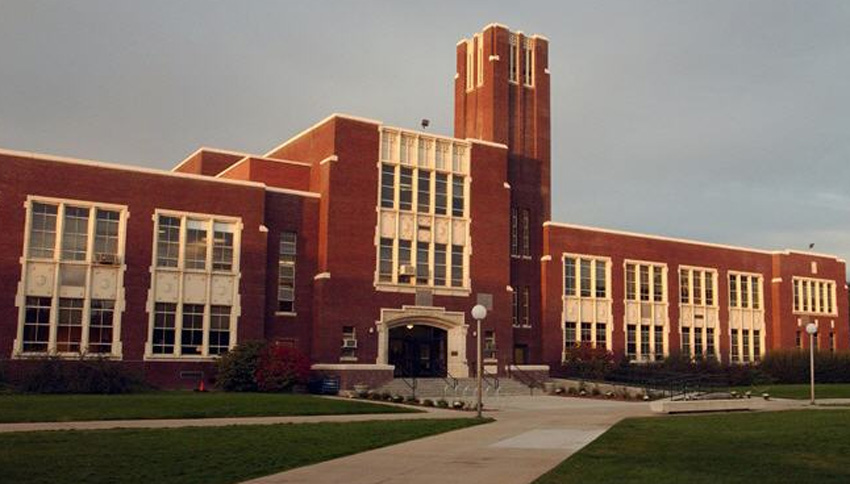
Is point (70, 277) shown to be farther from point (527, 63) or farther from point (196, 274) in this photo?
→ point (527, 63)

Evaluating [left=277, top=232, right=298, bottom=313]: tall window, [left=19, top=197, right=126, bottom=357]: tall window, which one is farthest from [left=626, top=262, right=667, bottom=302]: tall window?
[left=19, top=197, right=126, bottom=357]: tall window

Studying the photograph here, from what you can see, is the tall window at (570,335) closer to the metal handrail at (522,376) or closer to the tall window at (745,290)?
the metal handrail at (522,376)

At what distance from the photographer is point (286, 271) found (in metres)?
47.3

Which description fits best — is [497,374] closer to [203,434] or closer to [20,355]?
[20,355]

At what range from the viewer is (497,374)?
5072 cm

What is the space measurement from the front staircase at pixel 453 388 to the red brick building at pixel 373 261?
59.9 inches

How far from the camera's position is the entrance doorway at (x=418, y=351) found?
50438 millimetres

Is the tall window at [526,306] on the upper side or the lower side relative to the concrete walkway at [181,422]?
upper

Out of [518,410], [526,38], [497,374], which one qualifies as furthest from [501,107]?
[518,410]

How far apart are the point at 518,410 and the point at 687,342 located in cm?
3364

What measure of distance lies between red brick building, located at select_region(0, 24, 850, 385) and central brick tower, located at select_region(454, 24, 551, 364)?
0.14 m

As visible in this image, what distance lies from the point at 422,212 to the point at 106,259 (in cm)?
1757

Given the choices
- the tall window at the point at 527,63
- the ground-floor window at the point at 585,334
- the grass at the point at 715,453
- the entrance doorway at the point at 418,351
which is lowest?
the grass at the point at 715,453

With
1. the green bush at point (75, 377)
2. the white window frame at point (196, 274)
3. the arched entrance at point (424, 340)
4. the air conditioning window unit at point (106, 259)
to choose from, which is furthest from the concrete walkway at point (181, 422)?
the arched entrance at point (424, 340)
